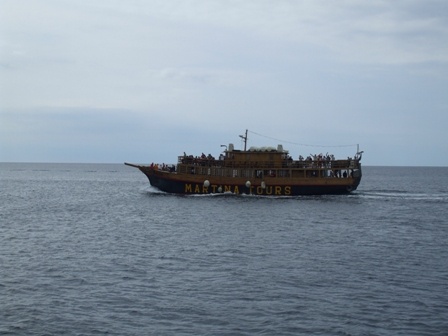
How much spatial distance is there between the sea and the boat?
62.3 feet

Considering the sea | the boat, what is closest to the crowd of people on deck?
the boat

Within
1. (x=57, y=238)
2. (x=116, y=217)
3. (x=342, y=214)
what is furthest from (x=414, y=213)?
(x=57, y=238)

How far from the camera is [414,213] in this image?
64312 mm

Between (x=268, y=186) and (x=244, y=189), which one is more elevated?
(x=268, y=186)

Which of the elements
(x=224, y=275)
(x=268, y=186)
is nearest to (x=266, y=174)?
(x=268, y=186)

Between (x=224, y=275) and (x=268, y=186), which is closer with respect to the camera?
(x=224, y=275)

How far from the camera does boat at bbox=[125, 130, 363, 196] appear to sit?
77.6 meters

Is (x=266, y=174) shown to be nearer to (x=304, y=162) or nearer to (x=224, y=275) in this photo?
(x=304, y=162)

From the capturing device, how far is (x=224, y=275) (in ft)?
99.3

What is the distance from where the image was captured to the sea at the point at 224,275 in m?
22.4

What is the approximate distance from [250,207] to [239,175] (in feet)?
41.9

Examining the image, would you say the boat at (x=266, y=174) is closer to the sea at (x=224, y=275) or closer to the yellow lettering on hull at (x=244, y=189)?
the yellow lettering on hull at (x=244, y=189)

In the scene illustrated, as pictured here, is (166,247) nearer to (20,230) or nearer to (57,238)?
(57,238)

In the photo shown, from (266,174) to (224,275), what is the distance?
48.7 meters
